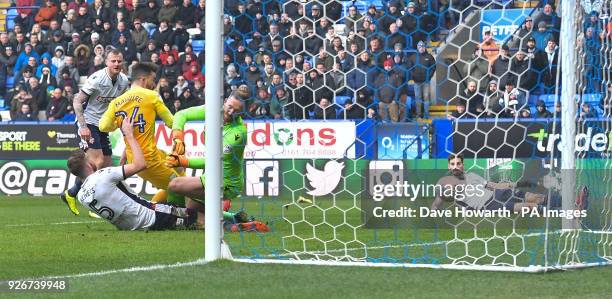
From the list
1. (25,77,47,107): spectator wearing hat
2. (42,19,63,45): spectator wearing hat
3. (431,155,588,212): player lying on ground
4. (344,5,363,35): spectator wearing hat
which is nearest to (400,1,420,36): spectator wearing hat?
(344,5,363,35): spectator wearing hat

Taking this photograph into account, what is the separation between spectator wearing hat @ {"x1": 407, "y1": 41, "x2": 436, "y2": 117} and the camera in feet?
28.6

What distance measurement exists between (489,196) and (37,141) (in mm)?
13042

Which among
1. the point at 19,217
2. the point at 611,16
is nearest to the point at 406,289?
the point at 611,16

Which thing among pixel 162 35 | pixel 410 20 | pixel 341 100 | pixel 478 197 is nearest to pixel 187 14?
pixel 162 35

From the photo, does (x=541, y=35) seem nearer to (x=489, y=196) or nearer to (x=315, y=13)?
(x=315, y=13)

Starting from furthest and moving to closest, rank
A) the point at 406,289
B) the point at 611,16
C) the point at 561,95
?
the point at 611,16 < the point at 561,95 < the point at 406,289

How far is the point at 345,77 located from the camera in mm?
9148

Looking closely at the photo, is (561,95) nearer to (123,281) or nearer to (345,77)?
(345,77)

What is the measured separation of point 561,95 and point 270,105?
8.00 feet

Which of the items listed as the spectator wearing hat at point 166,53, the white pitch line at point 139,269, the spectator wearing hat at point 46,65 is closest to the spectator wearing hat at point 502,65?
the white pitch line at point 139,269

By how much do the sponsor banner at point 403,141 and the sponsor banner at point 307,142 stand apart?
52cm

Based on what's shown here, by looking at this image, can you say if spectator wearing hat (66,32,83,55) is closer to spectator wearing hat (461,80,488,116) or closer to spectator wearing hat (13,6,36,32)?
spectator wearing hat (13,6,36,32)

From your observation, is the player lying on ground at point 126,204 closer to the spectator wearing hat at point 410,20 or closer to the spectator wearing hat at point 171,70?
the spectator wearing hat at point 410,20

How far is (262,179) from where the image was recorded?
37.4 feet
